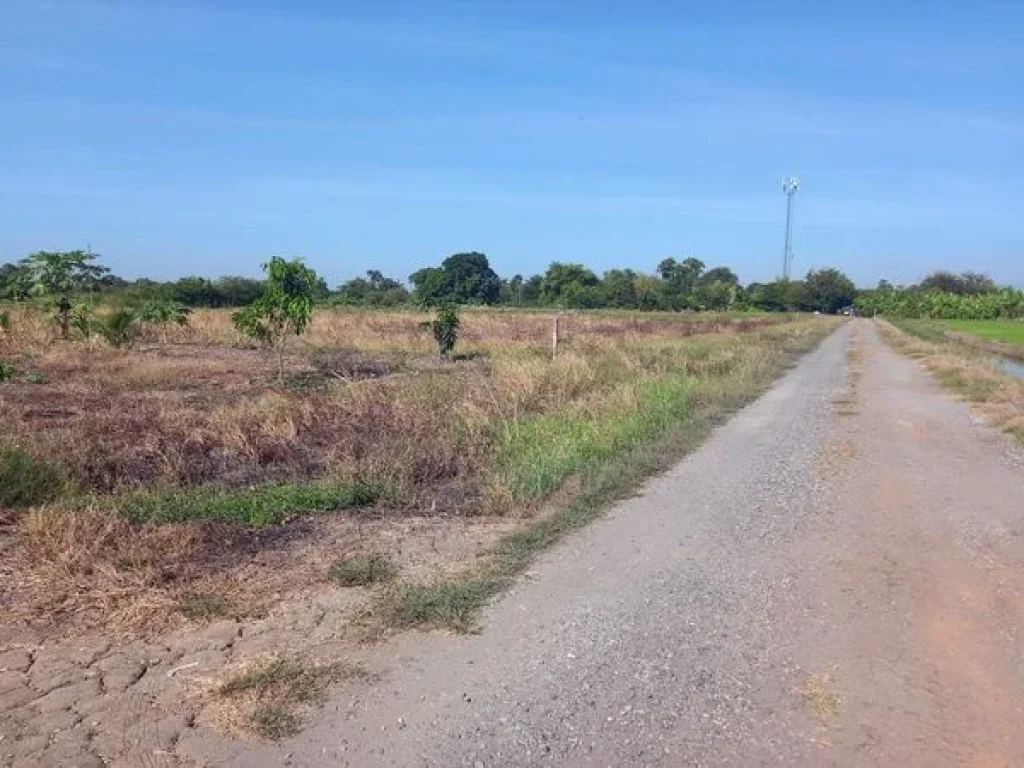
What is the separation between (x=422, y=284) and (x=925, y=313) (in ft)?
229

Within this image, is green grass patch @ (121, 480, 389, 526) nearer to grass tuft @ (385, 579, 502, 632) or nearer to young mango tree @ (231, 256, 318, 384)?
grass tuft @ (385, 579, 502, 632)

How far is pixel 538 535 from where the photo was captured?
24.5 feet

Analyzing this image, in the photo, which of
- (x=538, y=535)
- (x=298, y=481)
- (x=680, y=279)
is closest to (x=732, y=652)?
(x=538, y=535)

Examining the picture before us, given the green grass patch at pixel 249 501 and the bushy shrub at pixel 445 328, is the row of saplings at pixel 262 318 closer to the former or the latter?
the bushy shrub at pixel 445 328

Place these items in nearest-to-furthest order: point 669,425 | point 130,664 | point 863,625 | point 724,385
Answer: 1. point 130,664
2. point 863,625
3. point 669,425
4. point 724,385

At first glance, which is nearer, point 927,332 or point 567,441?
point 567,441

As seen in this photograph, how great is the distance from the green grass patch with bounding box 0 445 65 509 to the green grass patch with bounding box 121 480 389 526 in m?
0.77

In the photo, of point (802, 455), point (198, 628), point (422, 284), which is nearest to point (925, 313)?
point (422, 284)

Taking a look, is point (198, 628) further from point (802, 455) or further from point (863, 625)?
point (802, 455)

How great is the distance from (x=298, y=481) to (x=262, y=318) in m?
10.9

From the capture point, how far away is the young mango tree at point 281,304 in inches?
736

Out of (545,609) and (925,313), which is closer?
(545,609)

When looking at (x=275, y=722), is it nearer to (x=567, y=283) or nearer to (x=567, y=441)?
(x=567, y=441)

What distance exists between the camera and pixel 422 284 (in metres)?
101
